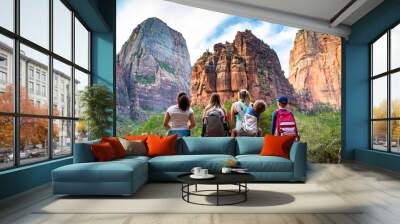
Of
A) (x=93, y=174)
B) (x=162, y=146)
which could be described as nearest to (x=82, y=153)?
(x=93, y=174)

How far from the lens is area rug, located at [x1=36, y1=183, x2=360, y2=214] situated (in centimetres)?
397

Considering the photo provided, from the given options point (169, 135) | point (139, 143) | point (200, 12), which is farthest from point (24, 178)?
point (200, 12)

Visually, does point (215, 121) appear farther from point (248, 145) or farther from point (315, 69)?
point (315, 69)

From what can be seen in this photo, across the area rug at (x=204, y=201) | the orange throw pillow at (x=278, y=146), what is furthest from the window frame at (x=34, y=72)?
the orange throw pillow at (x=278, y=146)

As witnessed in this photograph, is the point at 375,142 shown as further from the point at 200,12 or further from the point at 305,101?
the point at 200,12

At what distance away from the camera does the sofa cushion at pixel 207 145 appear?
21.6ft

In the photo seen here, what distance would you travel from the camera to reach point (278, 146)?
20.2 feet

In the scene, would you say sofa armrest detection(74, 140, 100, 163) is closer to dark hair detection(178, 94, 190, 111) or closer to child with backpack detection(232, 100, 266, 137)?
dark hair detection(178, 94, 190, 111)

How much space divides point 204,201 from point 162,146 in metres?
2.18

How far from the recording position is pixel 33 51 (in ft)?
19.0

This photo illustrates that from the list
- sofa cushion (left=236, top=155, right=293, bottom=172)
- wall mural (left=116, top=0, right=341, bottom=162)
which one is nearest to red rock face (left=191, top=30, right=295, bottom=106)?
wall mural (left=116, top=0, right=341, bottom=162)

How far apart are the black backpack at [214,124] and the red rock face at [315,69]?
1367 centimetres

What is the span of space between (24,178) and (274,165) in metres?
3.62

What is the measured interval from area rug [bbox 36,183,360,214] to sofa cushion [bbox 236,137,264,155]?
1.39 meters
